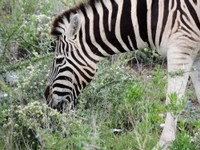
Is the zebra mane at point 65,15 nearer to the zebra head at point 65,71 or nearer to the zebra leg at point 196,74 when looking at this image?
the zebra head at point 65,71

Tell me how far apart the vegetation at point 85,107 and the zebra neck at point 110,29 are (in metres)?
0.47

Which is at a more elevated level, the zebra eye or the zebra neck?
the zebra neck

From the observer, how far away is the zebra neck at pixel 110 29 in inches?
233

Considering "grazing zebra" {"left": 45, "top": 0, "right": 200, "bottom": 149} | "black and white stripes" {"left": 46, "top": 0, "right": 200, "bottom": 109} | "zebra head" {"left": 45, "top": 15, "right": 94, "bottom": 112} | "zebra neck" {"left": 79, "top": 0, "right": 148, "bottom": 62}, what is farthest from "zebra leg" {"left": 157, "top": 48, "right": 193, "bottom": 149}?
"zebra head" {"left": 45, "top": 15, "right": 94, "bottom": 112}

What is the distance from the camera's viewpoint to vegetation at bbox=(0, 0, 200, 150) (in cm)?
475

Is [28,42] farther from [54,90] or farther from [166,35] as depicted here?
[166,35]

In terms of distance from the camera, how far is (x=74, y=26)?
592 centimetres

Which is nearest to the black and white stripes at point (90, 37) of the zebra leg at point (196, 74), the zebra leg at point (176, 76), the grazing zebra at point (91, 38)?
the grazing zebra at point (91, 38)

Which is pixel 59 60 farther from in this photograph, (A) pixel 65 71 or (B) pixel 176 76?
(B) pixel 176 76

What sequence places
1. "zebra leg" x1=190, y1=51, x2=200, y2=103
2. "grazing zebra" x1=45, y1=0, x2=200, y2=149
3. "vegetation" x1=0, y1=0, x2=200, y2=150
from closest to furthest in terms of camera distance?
"vegetation" x1=0, y1=0, x2=200, y2=150 < "grazing zebra" x1=45, y1=0, x2=200, y2=149 < "zebra leg" x1=190, y1=51, x2=200, y2=103

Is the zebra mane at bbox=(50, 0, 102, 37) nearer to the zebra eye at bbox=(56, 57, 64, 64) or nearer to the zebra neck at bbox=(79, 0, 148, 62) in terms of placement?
the zebra neck at bbox=(79, 0, 148, 62)

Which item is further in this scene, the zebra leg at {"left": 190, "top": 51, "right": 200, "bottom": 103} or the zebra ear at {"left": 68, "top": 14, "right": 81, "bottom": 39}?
the zebra leg at {"left": 190, "top": 51, "right": 200, "bottom": 103}

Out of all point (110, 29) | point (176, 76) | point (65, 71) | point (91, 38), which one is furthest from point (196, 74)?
point (65, 71)

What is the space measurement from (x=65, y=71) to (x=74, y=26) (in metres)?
0.48
